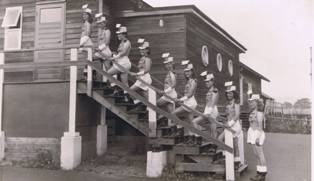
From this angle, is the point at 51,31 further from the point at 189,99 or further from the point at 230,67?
the point at 230,67

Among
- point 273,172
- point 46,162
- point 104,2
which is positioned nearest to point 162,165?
point 273,172

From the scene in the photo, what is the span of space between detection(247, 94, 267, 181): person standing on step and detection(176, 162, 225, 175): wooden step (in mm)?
634

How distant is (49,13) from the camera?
11.6 m

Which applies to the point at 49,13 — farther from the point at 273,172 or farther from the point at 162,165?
the point at 273,172

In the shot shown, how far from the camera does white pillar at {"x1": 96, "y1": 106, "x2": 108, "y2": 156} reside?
35.1 feet

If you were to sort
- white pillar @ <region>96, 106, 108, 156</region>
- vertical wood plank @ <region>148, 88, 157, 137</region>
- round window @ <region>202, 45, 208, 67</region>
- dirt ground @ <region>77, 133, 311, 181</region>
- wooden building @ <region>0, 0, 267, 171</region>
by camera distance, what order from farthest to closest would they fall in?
1. round window @ <region>202, 45, 208, 67</region>
2. white pillar @ <region>96, 106, 108, 156</region>
3. wooden building @ <region>0, 0, 267, 171</region>
4. vertical wood plank @ <region>148, 88, 157, 137</region>
5. dirt ground @ <region>77, 133, 311, 181</region>

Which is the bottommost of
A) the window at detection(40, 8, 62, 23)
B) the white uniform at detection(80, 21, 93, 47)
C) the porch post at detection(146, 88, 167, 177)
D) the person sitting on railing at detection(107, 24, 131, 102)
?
the porch post at detection(146, 88, 167, 177)

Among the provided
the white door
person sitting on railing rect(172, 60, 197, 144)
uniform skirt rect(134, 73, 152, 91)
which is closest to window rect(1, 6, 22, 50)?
the white door

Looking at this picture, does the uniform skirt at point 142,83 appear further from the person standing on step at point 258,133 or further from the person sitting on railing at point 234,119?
the person standing on step at point 258,133

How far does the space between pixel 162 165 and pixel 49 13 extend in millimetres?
5514

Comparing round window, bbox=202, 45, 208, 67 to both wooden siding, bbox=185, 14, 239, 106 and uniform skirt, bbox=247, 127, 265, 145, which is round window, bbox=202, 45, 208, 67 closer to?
wooden siding, bbox=185, 14, 239, 106

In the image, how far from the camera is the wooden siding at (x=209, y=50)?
12.3 m

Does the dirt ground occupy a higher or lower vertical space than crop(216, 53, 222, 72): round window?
lower

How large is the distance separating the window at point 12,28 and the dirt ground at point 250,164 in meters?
3.98
